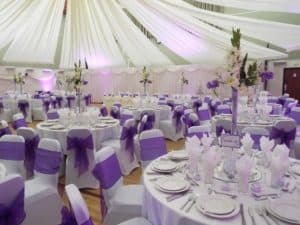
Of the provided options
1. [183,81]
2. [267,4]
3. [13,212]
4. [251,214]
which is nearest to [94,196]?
[13,212]

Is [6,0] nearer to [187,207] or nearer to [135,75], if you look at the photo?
[187,207]

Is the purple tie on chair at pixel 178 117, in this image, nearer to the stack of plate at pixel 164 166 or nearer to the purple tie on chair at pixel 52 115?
the purple tie on chair at pixel 52 115

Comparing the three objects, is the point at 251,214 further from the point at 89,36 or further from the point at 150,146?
the point at 89,36

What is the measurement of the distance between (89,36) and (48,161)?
7596mm

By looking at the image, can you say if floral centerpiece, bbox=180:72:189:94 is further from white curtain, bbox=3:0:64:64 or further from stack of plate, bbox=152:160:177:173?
stack of plate, bbox=152:160:177:173

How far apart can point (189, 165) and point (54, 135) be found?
2724mm

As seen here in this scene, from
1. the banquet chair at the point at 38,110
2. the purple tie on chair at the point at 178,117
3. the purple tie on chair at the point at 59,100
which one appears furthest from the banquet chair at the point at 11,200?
the purple tie on chair at the point at 59,100

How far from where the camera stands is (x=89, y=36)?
386 inches

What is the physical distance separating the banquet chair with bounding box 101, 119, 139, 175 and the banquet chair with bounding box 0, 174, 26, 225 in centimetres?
243

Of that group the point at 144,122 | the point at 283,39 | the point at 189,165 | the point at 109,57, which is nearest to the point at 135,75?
the point at 109,57

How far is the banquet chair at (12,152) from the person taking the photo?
10.8ft

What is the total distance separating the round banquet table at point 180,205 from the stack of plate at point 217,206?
0.08 ft

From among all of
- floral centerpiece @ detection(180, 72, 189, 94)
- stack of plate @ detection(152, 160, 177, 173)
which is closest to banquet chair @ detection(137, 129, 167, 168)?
stack of plate @ detection(152, 160, 177, 173)

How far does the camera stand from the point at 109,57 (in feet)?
43.2
